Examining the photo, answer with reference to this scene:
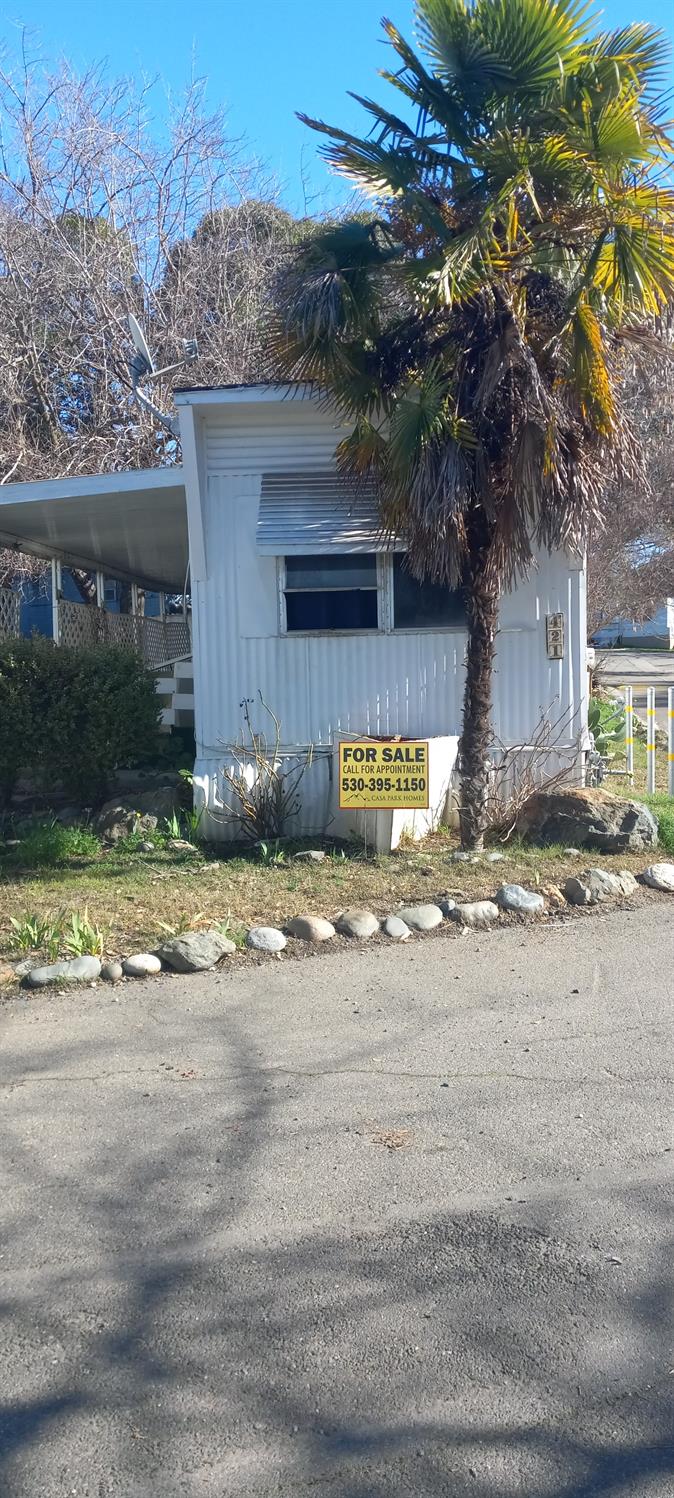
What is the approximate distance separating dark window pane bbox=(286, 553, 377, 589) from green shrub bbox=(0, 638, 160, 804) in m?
1.65

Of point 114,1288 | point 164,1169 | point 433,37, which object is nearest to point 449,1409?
point 114,1288

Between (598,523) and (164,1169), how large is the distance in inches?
253

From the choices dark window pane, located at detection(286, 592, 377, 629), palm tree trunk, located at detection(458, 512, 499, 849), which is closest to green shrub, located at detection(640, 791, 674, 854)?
palm tree trunk, located at detection(458, 512, 499, 849)

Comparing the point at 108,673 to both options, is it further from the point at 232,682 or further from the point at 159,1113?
the point at 159,1113

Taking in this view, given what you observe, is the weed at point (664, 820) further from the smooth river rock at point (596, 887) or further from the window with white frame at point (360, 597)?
the window with white frame at point (360, 597)

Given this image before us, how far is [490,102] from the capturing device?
333 inches

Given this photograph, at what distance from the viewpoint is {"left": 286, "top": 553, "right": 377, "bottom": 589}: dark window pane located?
10555 millimetres

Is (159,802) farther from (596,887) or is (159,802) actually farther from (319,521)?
(596,887)

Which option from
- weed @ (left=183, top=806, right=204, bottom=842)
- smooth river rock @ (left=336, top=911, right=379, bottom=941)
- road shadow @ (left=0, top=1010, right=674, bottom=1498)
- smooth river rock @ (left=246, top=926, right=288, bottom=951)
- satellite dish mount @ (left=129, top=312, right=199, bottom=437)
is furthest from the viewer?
satellite dish mount @ (left=129, top=312, right=199, bottom=437)

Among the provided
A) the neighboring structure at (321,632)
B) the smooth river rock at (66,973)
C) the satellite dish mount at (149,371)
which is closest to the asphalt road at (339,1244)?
the smooth river rock at (66,973)

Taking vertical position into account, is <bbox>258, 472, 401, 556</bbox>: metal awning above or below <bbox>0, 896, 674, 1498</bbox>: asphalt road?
above

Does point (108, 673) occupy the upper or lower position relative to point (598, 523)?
lower

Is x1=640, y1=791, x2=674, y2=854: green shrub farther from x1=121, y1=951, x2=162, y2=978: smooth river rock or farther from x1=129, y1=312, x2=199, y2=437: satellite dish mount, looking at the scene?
x1=129, y1=312, x2=199, y2=437: satellite dish mount

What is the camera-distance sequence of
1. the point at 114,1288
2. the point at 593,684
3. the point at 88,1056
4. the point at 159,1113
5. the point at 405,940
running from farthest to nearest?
the point at 593,684 → the point at 405,940 → the point at 88,1056 → the point at 159,1113 → the point at 114,1288
